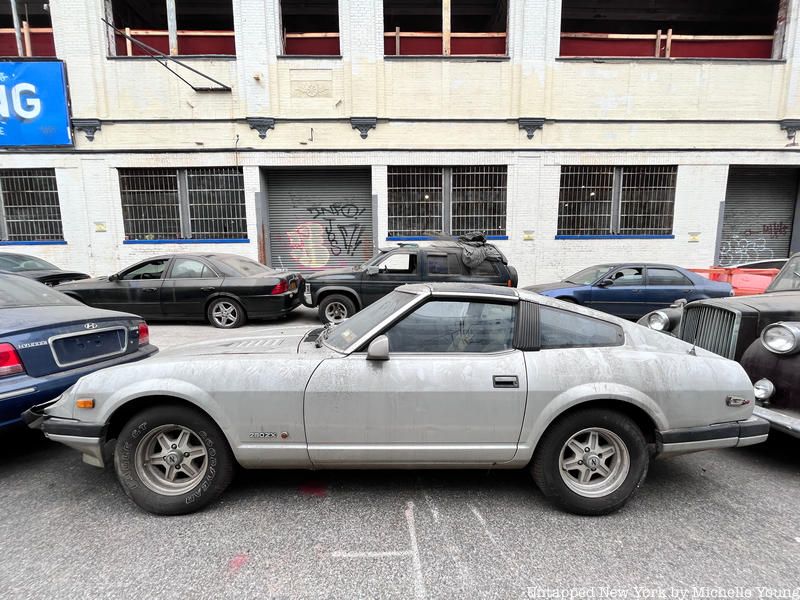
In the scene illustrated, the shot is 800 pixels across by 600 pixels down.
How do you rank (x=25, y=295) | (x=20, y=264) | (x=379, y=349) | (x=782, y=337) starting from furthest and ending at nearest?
1. (x=20, y=264)
2. (x=25, y=295)
3. (x=782, y=337)
4. (x=379, y=349)

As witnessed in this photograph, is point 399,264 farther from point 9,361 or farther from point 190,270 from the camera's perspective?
point 9,361

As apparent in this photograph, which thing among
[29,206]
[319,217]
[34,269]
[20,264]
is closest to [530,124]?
[319,217]

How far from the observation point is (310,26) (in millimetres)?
13945

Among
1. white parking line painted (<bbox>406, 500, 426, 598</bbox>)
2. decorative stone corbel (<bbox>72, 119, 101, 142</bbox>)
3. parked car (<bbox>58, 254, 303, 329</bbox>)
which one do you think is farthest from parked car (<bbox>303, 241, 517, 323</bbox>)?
decorative stone corbel (<bbox>72, 119, 101, 142</bbox>)

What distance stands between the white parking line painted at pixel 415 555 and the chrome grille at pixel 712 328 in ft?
10.4

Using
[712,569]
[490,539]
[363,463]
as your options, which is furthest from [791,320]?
[363,463]

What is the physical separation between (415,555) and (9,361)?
3221 mm

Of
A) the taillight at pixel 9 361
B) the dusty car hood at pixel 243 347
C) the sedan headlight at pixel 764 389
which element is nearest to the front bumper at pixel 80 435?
the dusty car hood at pixel 243 347

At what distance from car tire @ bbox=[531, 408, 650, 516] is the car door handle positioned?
1.31 ft

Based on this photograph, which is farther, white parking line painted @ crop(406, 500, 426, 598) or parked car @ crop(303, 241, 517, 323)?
parked car @ crop(303, 241, 517, 323)

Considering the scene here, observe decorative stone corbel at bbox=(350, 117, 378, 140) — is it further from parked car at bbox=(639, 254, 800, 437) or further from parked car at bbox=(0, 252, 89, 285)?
parked car at bbox=(639, 254, 800, 437)

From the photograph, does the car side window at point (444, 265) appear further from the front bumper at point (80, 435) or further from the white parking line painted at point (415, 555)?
the front bumper at point (80, 435)

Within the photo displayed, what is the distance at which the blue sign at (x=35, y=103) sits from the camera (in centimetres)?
1134

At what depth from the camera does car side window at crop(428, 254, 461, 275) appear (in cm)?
773
